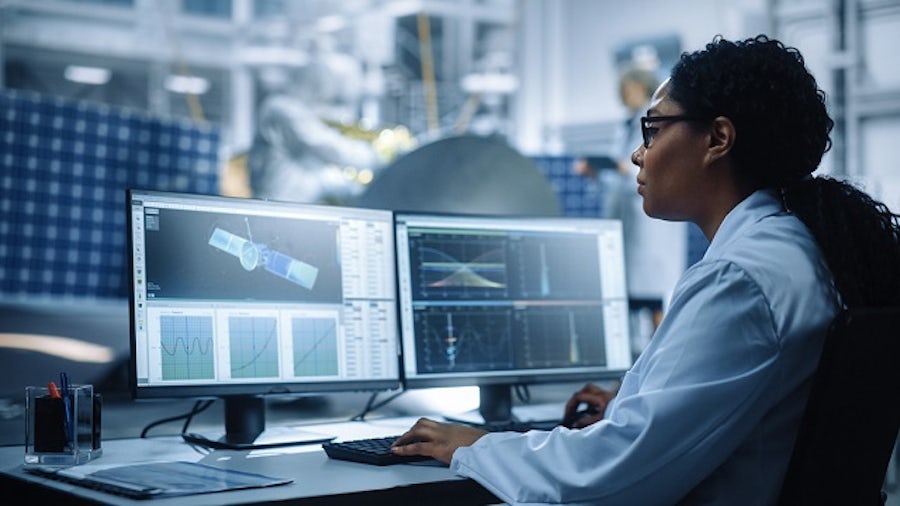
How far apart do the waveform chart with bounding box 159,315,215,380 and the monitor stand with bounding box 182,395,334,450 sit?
0.07 m

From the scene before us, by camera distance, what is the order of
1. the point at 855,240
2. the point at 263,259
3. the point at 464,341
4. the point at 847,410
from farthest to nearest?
the point at 464,341 < the point at 263,259 < the point at 855,240 < the point at 847,410

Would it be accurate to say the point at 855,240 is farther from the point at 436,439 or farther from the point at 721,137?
the point at 436,439

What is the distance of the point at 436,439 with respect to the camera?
1.44 metres

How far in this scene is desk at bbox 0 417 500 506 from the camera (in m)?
1.23

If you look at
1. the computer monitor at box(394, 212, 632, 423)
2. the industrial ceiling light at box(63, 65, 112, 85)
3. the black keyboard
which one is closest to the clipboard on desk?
the black keyboard

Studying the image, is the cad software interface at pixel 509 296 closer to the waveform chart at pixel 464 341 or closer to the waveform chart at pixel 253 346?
the waveform chart at pixel 464 341

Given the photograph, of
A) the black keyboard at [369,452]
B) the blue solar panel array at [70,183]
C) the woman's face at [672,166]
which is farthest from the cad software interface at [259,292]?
the blue solar panel array at [70,183]

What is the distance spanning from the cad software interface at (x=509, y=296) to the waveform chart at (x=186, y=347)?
356 millimetres

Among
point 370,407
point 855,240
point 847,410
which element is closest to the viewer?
point 847,410

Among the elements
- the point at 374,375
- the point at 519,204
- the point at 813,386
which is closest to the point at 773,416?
the point at 813,386

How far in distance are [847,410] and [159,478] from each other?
2.50ft

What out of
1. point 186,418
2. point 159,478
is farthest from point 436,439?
point 186,418

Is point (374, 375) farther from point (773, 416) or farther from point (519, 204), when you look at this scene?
point (519, 204)

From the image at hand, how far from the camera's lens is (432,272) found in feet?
6.28
